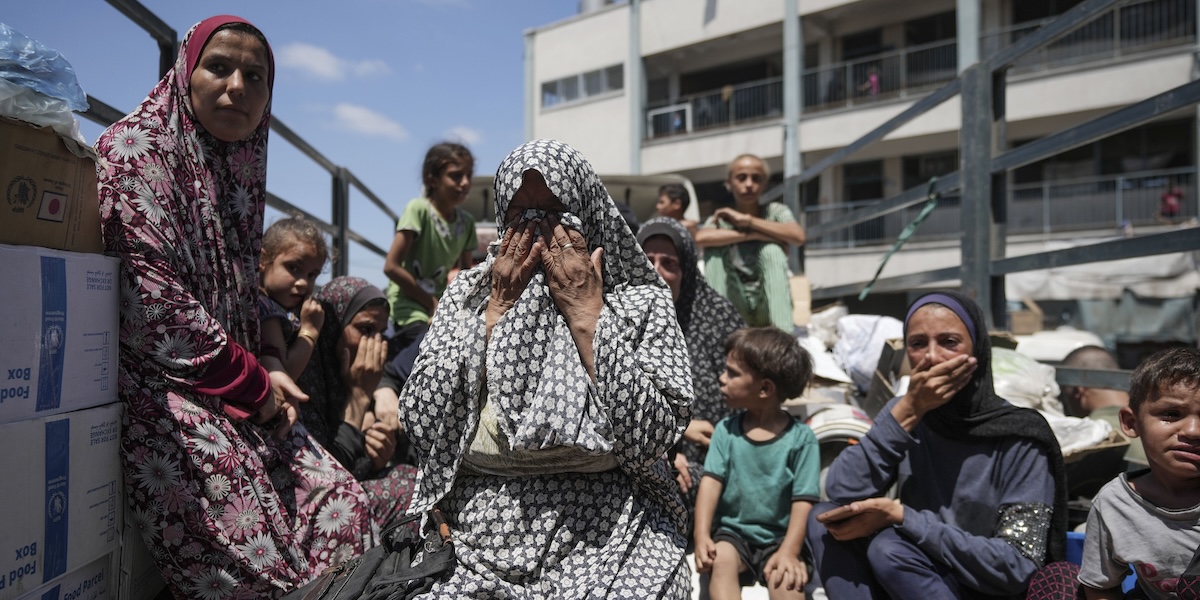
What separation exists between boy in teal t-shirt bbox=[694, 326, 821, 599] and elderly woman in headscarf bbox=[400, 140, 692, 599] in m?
0.43

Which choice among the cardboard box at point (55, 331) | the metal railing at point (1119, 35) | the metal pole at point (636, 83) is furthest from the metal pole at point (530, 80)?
the cardboard box at point (55, 331)

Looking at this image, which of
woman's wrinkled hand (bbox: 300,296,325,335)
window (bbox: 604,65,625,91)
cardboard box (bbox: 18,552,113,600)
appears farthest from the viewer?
window (bbox: 604,65,625,91)

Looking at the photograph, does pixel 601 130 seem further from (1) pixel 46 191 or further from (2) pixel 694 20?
(1) pixel 46 191

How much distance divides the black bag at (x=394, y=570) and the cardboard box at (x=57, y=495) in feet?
1.66

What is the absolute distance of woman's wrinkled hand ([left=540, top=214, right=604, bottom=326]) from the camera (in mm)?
2090

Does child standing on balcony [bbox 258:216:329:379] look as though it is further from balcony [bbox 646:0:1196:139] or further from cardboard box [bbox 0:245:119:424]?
balcony [bbox 646:0:1196:139]

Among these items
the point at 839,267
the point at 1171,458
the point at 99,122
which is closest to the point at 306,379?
the point at 99,122

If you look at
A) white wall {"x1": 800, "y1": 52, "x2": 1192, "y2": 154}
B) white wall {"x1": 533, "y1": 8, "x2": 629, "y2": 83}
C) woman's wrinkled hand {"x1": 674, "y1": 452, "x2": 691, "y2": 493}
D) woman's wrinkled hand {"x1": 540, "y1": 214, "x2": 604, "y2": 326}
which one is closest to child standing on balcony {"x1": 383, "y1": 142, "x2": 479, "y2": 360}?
woman's wrinkled hand {"x1": 674, "y1": 452, "x2": 691, "y2": 493}

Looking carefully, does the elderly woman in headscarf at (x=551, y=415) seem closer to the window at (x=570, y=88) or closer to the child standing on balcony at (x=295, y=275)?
the child standing on balcony at (x=295, y=275)

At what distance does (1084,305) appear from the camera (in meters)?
12.8

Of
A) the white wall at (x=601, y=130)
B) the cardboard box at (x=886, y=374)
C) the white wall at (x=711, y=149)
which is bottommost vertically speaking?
the cardboard box at (x=886, y=374)

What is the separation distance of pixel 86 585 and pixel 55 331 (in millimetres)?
637

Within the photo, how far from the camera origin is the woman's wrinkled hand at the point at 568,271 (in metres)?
2.09

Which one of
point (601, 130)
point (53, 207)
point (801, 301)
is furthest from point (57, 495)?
point (601, 130)
